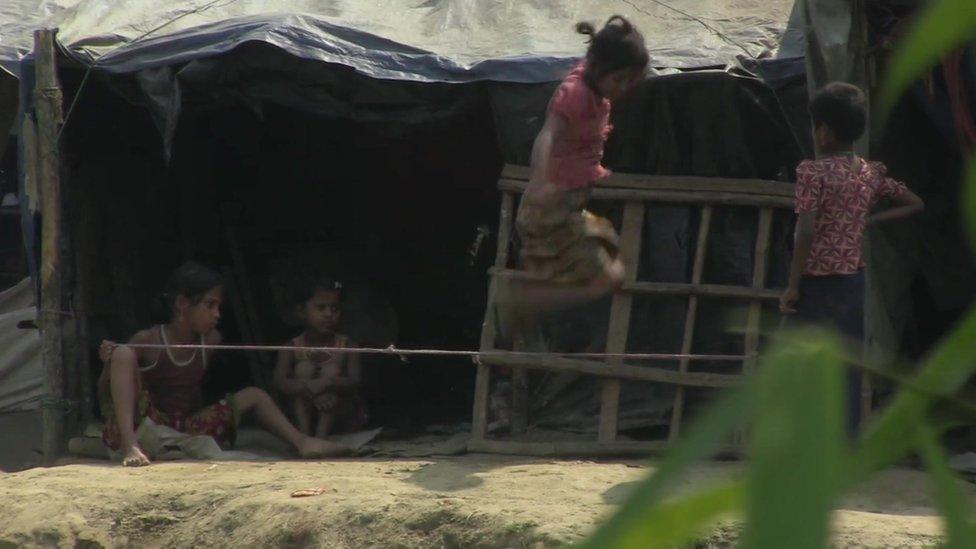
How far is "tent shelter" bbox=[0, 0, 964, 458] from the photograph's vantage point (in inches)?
Result: 240

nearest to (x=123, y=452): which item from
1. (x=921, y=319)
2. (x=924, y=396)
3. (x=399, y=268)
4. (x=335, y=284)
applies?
(x=335, y=284)

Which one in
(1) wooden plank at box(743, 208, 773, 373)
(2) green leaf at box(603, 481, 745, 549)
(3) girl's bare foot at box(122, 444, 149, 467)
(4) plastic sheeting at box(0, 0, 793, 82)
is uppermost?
(4) plastic sheeting at box(0, 0, 793, 82)

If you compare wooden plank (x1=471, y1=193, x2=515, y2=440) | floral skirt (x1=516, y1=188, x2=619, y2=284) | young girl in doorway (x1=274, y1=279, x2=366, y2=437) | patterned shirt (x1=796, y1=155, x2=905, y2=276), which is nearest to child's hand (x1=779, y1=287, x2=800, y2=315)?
patterned shirt (x1=796, y1=155, x2=905, y2=276)

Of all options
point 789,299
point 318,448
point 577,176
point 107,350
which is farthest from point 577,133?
point 107,350

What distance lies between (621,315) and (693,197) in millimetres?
587

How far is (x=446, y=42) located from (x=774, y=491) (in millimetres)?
5796

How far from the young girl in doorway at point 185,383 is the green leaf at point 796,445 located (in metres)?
5.85

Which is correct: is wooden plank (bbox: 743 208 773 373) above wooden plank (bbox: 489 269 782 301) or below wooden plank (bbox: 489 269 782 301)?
above

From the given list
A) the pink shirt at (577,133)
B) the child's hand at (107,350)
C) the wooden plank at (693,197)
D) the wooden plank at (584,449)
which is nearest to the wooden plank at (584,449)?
the wooden plank at (584,449)

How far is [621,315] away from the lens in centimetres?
635

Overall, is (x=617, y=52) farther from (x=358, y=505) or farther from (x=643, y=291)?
(x=643, y=291)

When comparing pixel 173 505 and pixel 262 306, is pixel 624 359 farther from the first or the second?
pixel 262 306

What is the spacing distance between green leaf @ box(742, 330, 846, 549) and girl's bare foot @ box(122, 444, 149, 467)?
5721 millimetres

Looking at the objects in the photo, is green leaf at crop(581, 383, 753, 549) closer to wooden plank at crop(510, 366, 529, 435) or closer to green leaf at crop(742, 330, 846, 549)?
green leaf at crop(742, 330, 846, 549)
